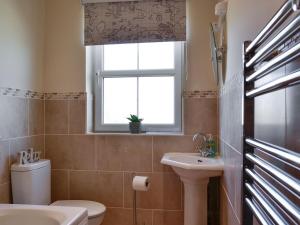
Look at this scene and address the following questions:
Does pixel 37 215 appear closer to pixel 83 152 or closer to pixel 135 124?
pixel 83 152

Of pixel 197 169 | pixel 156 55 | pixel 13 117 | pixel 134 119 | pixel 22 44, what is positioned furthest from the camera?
pixel 156 55

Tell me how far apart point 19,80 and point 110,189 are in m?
1.20

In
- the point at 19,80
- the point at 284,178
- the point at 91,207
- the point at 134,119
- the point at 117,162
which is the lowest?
the point at 91,207

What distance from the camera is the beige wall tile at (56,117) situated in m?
2.40

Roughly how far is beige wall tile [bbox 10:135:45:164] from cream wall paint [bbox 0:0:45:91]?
42cm

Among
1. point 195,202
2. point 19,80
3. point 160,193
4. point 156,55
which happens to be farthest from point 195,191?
point 19,80

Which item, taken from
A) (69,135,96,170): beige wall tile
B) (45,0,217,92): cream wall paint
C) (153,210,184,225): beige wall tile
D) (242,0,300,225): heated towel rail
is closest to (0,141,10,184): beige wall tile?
(69,135,96,170): beige wall tile

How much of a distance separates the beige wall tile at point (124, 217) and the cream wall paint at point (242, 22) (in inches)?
55.4

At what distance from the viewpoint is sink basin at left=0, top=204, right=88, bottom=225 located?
1.47 metres

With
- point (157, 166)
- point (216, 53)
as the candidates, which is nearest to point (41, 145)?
point (157, 166)

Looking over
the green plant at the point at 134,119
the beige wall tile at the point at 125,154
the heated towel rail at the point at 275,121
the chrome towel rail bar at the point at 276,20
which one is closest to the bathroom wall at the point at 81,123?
the beige wall tile at the point at 125,154

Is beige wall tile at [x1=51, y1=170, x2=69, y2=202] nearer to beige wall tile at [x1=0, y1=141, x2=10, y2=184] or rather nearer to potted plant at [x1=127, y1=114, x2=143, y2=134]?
beige wall tile at [x1=0, y1=141, x2=10, y2=184]

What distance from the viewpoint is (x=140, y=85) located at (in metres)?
2.50

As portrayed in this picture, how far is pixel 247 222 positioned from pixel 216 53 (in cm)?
131
